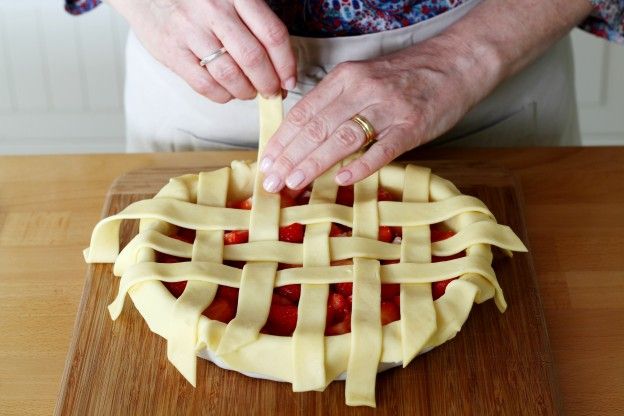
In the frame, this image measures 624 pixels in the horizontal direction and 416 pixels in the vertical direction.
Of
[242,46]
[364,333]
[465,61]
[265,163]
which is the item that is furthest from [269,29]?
[364,333]

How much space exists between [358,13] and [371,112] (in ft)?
0.70

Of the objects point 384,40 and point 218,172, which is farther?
point 384,40

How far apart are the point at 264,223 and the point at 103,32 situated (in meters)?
1.48

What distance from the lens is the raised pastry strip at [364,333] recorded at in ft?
3.31

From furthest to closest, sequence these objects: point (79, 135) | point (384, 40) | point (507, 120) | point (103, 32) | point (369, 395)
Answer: point (79, 135) → point (103, 32) → point (507, 120) → point (384, 40) → point (369, 395)

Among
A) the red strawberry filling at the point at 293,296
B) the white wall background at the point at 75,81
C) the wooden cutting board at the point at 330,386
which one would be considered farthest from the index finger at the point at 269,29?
the white wall background at the point at 75,81

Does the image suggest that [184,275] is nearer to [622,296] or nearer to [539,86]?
[622,296]

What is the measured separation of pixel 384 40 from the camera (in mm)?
1383

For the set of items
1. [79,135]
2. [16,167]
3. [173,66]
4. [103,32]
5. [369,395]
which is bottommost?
[79,135]

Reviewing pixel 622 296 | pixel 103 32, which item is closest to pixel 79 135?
pixel 103 32

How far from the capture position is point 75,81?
2.59 m

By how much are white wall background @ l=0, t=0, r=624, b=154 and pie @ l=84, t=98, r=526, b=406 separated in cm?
137

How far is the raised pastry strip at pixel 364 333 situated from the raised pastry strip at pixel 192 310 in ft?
0.56

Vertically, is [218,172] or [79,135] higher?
[218,172]
